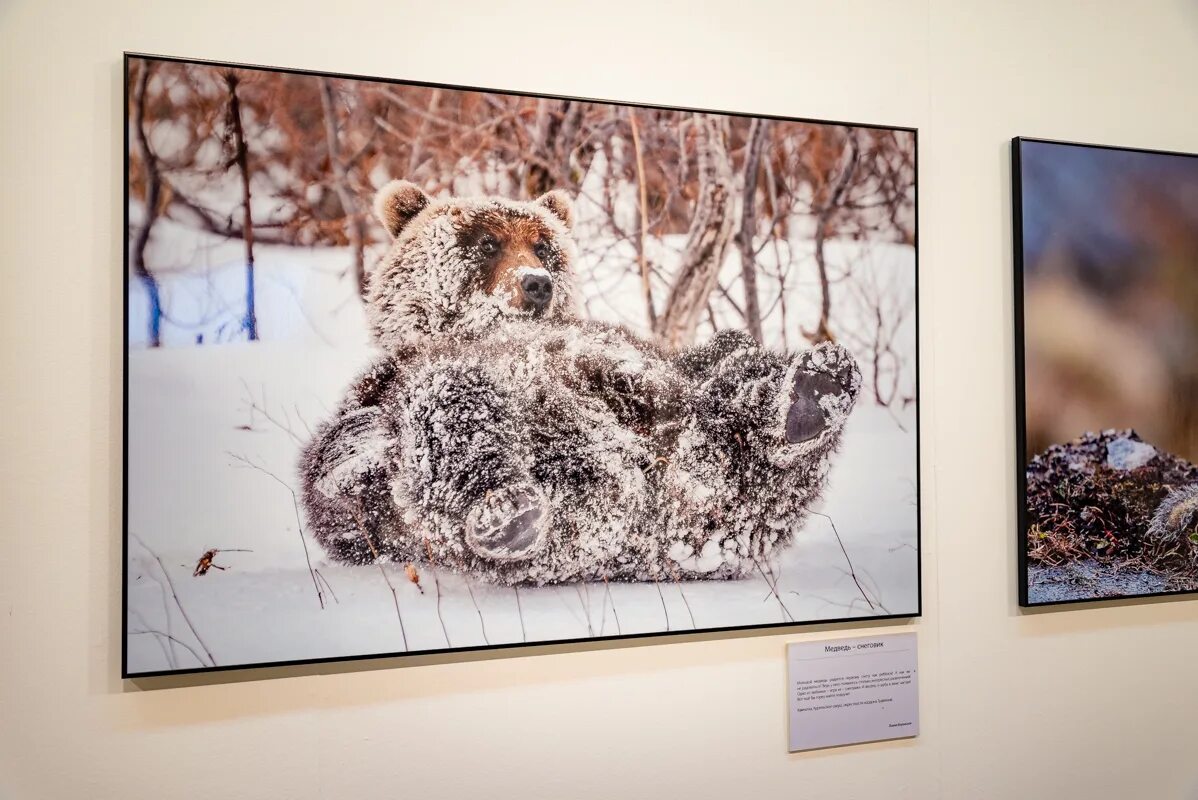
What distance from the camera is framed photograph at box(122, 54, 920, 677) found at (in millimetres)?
1064

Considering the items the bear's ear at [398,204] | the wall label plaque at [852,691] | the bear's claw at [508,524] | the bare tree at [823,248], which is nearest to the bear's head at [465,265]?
the bear's ear at [398,204]

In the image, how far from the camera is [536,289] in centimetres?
117

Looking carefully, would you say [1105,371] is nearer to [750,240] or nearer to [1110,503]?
[1110,503]

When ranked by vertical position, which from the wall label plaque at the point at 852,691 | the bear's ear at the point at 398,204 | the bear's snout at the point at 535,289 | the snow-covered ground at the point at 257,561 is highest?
the bear's ear at the point at 398,204

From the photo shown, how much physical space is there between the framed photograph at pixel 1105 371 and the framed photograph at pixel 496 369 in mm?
223

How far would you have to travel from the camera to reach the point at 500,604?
45.3 inches

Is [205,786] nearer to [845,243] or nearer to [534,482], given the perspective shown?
[534,482]

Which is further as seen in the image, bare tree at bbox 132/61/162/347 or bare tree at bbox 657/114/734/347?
bare tree at bbox 657/114/734/347

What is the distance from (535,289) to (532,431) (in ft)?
0.64

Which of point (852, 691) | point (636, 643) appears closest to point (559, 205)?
point (636, 643)

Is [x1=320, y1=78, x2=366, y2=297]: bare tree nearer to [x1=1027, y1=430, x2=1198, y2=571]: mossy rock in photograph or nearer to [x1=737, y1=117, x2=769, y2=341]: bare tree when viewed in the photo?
[x1=737, y1=117, x2=769, y2=341]: bare tree

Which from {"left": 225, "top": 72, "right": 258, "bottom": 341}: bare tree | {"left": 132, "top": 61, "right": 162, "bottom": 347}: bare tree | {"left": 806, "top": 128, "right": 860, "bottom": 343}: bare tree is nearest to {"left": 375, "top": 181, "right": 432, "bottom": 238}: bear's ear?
{"left": 225, "top": 72, "right": 258, "bottom": 341}: bare tree

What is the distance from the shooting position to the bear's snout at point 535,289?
1167 mm

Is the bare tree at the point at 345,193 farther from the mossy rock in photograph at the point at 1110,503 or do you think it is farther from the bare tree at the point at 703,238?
the mossy rock in photograph at the point at 1110,503
